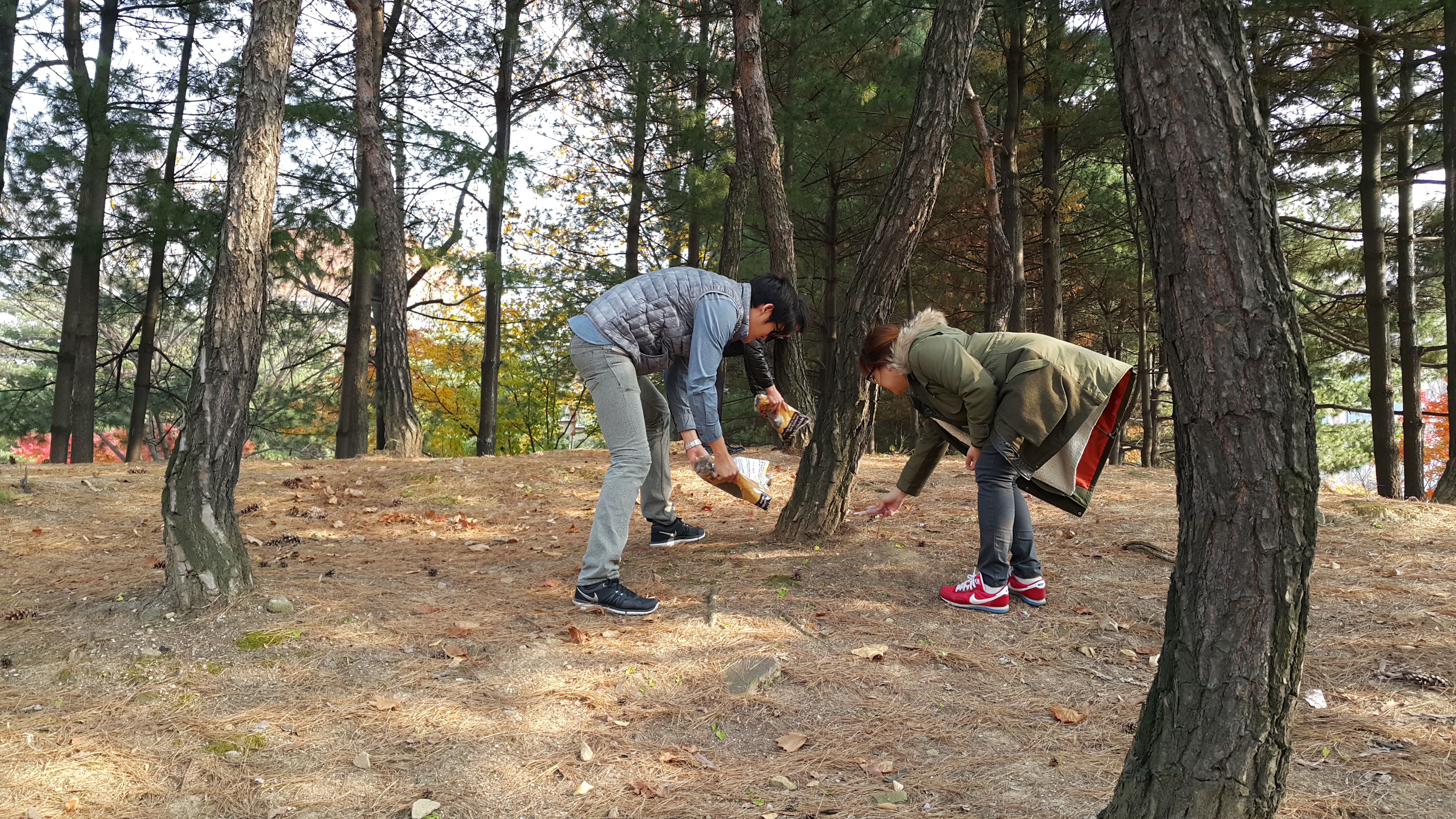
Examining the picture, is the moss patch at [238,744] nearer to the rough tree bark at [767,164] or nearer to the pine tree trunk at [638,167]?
the rough tree bark at [767,164]

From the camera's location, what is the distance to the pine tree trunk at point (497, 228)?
12539mm

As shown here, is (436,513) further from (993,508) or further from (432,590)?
(993,508)

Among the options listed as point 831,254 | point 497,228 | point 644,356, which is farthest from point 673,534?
point 497,228

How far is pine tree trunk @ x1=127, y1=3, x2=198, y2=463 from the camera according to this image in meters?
11.0

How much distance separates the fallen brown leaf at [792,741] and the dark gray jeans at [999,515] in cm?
138

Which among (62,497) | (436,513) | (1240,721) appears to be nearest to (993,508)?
(1240,721)

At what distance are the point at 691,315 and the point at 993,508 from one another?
1562 mm

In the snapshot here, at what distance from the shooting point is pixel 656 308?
3543 mm

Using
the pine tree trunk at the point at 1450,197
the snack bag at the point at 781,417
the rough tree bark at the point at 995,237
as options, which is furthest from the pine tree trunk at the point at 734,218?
the pine tree trunk at the point at 1450,197

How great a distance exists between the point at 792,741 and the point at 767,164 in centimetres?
596

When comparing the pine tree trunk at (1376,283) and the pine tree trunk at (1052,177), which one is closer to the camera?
the pine tree trunk at (1376,283)

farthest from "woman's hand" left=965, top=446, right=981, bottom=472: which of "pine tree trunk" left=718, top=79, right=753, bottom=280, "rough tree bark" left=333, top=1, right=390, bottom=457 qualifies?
"rough tree bark" left=333, top=1, right=390, bottom=457

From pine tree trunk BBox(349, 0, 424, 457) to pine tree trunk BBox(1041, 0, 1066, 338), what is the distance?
8199mm

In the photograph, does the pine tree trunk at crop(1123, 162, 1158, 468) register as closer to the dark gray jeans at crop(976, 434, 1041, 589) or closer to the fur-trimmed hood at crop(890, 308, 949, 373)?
the dark gray jeans at crop(976, 434, 1041, 589)
